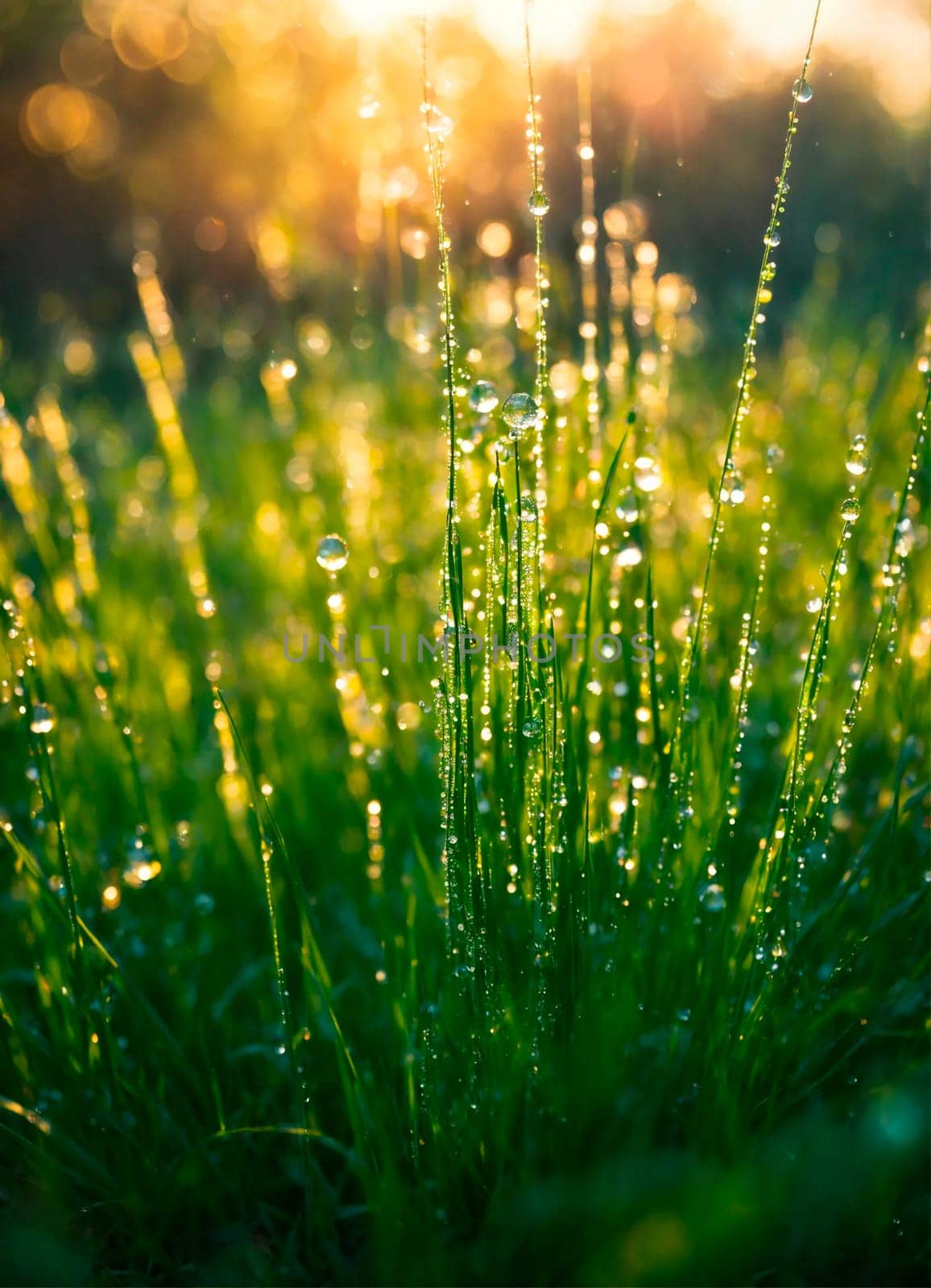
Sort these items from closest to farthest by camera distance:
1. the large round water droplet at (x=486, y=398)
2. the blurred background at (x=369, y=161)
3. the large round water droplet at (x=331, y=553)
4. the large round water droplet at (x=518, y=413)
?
the large round water droplet at (x=518, y=413) → the large round water droplet at (x=486, y=398) → the large round water droplet at (x=331, y=553) → the blurred background at (x=369, y=161)

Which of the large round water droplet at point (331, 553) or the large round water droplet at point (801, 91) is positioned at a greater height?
the large round water droplet at point (801, 91)

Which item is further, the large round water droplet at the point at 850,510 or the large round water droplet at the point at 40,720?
the large round water droplet at the point at 40,720

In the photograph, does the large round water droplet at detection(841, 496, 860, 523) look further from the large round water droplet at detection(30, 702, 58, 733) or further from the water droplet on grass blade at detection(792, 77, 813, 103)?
the large round water droplet at detection(30, 702, 58, 733)

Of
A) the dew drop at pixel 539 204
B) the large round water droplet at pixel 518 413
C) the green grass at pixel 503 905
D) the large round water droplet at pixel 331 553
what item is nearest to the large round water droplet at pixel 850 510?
the green grass at pixel 503 905

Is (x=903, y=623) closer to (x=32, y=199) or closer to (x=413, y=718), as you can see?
(x=413, y=718)

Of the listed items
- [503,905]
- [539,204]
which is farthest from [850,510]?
[503,905]

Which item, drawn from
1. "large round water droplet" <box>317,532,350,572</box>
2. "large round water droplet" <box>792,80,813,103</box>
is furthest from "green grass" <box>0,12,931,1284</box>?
"large round water droplet" <box>792,80,813,103</box>

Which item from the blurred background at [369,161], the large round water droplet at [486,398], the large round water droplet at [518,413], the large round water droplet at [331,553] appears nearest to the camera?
the large round water droplet at [518,413]

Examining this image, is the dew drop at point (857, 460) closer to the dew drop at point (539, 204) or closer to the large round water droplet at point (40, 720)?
the dew drop at point (539, 204)

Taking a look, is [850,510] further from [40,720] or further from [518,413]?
[40,720]
